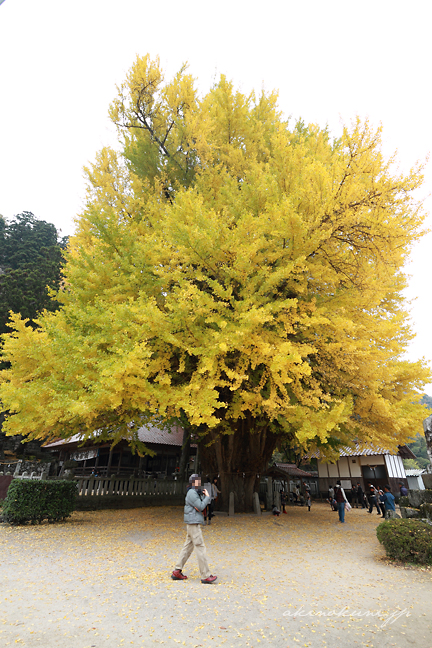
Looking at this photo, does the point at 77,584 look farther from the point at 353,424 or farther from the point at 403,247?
the point at 403,247

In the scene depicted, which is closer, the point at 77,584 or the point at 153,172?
the point at 77,584

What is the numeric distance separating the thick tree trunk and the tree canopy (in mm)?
1409

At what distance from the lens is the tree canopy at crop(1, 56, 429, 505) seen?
650 centimetres

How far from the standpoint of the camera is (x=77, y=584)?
4305 mm

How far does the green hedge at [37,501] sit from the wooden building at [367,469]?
13.4 m

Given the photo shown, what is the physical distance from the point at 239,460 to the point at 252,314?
6985 mm

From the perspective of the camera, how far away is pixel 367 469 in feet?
62.7

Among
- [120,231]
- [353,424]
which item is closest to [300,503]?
[353,424]

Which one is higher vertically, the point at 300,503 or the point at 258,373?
the point at 258,373

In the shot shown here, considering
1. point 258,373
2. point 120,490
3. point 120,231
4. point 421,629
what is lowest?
point 421,629

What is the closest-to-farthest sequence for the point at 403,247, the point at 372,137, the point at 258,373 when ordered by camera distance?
1. the point at 372,137
2. the point at 403,247
3. the point at 258,373

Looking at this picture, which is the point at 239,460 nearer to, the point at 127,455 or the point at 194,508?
the point at 194,508

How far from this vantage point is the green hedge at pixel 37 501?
8383 mm

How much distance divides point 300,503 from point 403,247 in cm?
1622
